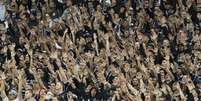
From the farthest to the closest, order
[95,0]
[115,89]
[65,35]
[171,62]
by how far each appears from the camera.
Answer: [95,0] < [65,35] < [171,62] < [115,89]

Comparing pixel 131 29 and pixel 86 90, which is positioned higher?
pixel 131 29

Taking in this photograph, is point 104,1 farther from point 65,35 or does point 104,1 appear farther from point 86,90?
point 86,90

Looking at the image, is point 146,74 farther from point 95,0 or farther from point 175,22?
point 95,0

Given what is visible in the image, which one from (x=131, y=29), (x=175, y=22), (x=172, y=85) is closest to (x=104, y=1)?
(x=131, y=29)

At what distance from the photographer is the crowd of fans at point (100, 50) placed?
15.9ft

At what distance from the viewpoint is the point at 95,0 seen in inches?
242

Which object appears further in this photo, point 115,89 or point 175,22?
point 175,22

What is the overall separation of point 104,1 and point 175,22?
3.27 ft

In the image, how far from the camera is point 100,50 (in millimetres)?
5297

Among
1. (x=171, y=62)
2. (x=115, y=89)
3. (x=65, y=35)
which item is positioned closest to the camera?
(x=115, y=89)

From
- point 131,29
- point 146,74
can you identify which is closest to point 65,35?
point 131,29

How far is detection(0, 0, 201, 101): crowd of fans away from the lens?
4852 millimetres

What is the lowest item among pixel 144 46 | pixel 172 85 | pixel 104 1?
pixel 172 85

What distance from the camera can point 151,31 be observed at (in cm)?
557
